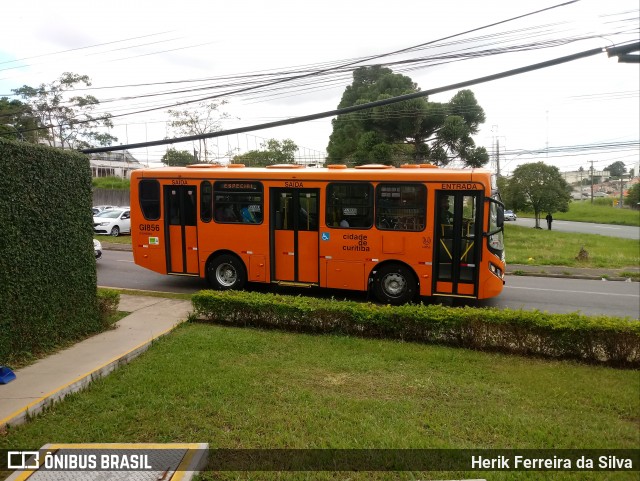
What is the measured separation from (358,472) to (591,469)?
1716 mm

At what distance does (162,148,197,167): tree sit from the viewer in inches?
1444

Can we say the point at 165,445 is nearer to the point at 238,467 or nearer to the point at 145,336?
the point at 238,467

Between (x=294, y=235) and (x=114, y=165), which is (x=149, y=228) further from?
(x=114, y=165)

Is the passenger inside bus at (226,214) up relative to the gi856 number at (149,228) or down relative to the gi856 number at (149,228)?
up

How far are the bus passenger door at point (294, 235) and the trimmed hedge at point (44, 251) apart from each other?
13.1 ft

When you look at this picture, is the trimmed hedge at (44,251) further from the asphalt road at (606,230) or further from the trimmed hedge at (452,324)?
the asphalt road at (606,230)

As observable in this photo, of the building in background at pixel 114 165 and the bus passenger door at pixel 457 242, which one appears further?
the building in background at pixel 114 165

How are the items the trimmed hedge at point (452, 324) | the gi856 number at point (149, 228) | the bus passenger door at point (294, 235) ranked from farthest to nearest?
the gi856 number at point (149, 228), the bus passenger door at point (294, 235), the trimmed hedge at point (452, 324)

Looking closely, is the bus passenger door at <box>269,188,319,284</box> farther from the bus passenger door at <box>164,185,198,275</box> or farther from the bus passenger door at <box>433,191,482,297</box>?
the bus passenger door at <box>433,191,482,297</box>

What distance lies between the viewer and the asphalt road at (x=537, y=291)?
9.97 m

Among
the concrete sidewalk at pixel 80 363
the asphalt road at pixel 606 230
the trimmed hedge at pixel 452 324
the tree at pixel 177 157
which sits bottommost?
the asphalt road at pixel 606 230

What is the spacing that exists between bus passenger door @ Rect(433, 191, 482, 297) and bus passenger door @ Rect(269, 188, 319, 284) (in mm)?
2619

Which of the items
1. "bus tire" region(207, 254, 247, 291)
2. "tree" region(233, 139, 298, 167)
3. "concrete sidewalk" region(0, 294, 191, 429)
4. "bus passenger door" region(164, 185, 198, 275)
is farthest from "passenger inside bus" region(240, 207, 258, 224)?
"tree" region(233, 139, 298, 167)

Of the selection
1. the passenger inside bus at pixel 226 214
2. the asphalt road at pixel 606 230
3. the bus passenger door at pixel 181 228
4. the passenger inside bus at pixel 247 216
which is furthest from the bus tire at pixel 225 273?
the asphalt road at pixel 606 230
